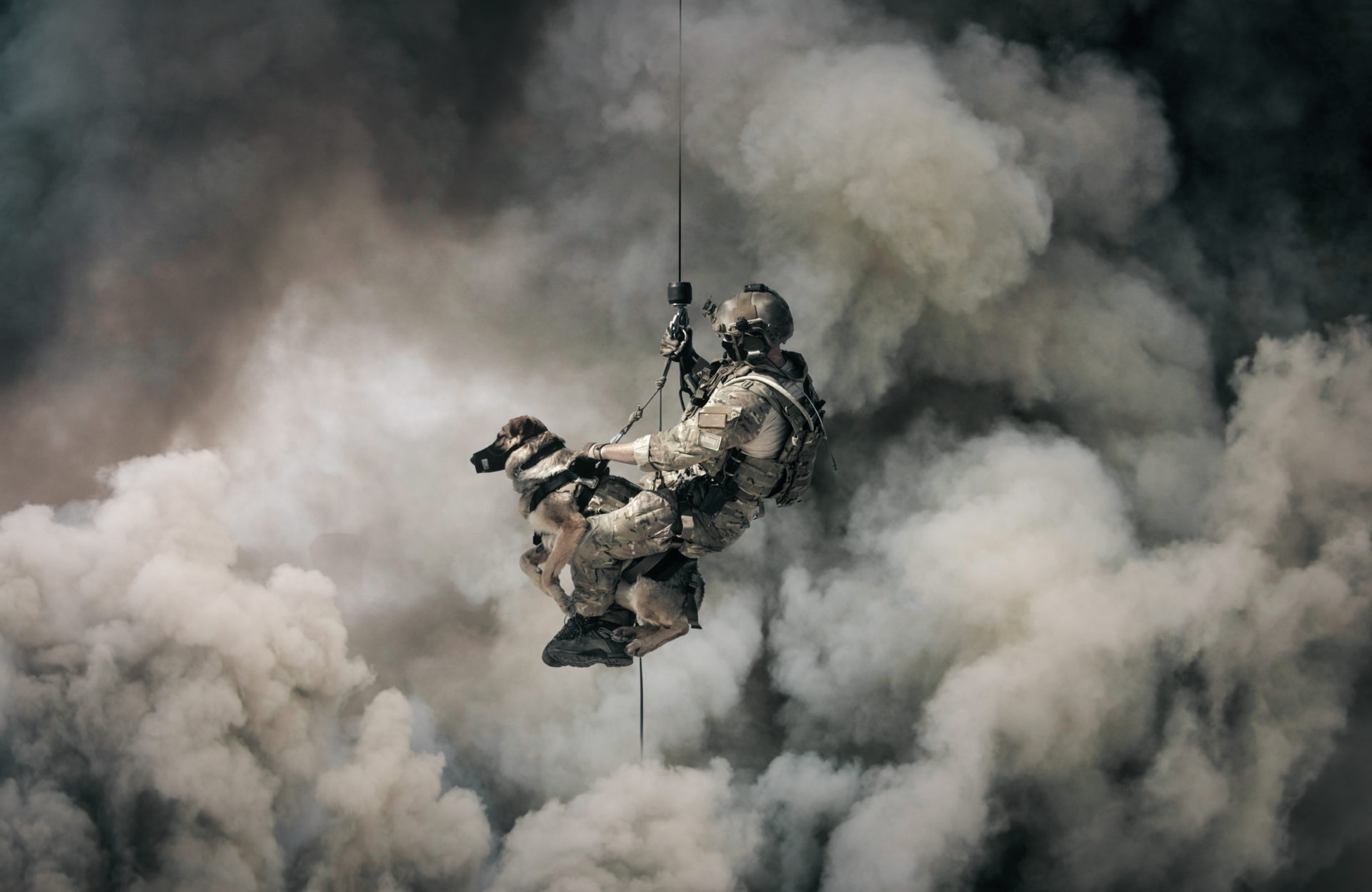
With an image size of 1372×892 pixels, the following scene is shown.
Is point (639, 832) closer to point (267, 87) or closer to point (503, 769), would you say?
point (503, 769)

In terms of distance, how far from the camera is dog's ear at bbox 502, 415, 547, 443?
3.91m

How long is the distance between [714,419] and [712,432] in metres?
0.04

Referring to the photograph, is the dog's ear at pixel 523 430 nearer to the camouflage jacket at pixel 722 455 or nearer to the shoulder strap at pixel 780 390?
the camouflage jacket at pixel 722 455

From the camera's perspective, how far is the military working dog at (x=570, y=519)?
12.6ft

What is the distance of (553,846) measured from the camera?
22.5ft

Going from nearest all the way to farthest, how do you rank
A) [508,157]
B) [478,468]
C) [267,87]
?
1. [478,468]
2. [267,87]
3. [508,157]

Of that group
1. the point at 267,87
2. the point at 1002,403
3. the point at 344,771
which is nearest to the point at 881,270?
the point at 1002,403

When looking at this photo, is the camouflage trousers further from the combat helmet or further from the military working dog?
the combat helmet

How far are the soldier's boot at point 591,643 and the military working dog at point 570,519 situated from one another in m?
0.04

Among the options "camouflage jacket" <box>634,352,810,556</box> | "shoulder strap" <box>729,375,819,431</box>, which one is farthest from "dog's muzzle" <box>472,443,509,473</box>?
Result: "shoulder strap" <box>729,375,819,431</box>

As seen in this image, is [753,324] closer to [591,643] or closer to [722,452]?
[722,452]

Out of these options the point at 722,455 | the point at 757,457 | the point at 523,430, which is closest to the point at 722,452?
the point at 722,455

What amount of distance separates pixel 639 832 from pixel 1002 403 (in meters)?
3.51

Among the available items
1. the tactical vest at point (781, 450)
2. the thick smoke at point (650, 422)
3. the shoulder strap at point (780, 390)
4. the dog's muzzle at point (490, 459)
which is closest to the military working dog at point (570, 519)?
the dog's muzzle at point (490, 459)
